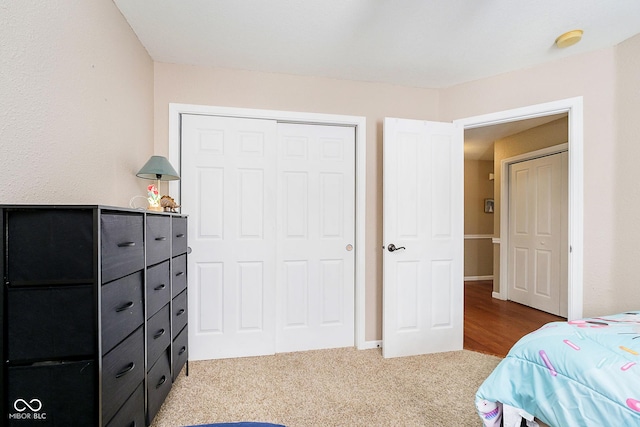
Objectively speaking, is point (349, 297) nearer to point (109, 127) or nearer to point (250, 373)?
point (250, 373)

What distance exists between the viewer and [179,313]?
204 centimetres

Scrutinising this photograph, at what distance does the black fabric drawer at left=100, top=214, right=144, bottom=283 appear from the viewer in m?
1.08

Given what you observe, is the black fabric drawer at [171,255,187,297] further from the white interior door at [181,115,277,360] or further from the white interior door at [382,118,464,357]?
the white interior door at [382,118,464,357]

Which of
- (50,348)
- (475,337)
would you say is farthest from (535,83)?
(50,348)

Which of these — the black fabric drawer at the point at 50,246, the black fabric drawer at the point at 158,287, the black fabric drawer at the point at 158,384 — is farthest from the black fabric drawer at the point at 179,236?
the black fabric drawer at the point at 50,246

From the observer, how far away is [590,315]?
2271 millimetres

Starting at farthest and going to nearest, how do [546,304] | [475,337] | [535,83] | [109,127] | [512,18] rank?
[546,304] → [475,337] → [535,83] → [512,18] → [109,127]

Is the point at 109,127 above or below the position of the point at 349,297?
above

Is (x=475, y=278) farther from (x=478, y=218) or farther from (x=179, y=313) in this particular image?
(x=179, y=313)

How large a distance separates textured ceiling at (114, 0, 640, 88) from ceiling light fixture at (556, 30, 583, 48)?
4 cm

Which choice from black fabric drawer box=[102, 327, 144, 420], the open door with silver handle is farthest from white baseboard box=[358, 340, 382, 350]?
black fabric drawer box=[102, 327, 144, 420]

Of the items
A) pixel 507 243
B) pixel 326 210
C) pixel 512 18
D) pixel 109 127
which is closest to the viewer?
pixel 109 127

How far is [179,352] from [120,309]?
3.41 feet

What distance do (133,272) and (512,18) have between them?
8.72 feet
